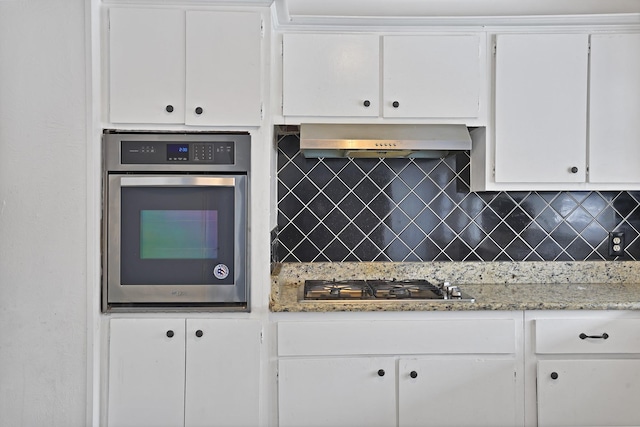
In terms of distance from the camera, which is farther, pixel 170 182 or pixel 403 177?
pixel 403 177

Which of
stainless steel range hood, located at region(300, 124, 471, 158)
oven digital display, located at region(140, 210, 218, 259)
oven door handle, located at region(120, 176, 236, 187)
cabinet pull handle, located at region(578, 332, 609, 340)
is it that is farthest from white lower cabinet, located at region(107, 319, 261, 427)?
cabinet pull handle, located at region(578, 332, 609, 340)

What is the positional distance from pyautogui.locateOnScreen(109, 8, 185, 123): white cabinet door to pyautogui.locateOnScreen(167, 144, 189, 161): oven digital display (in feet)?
0.35

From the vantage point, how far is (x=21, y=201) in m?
2.12

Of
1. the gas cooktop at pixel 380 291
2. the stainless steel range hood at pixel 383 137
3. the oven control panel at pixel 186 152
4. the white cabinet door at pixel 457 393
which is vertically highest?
the stainless steel range hood at pixel 383 137

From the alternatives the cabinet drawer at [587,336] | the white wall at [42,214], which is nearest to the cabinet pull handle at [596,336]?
the cabinet drawer at [587,336]

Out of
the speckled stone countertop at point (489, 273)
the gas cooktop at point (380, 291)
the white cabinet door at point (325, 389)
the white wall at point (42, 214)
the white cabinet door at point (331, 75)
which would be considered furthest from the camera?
the speckled stone countertop at point (489, 273)

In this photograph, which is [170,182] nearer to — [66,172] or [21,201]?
[66,172]

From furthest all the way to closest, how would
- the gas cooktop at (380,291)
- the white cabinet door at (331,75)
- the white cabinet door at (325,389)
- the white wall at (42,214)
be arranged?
1. the white cabinet door at (331,75)
2. the gas cooktop at (380,291)
3. the white cabinet door at (325,389)
4. the white wall at (42,214)

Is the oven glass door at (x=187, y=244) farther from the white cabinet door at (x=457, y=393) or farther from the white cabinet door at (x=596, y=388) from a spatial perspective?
the white cabinet door at (x=596, y=388)

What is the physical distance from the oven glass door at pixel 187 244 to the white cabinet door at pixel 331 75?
542 mm

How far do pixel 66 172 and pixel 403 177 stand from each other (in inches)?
64.3

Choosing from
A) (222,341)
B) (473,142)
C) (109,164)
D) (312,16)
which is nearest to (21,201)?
(109,164)

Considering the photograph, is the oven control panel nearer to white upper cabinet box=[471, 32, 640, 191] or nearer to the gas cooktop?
the gas cooktop

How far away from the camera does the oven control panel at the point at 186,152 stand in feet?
7.14
